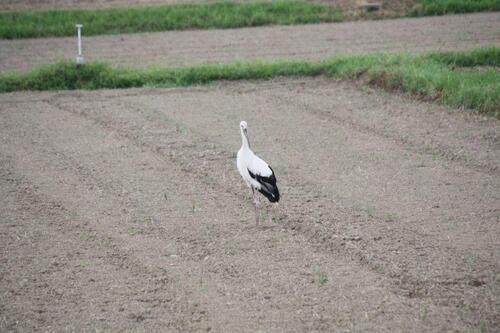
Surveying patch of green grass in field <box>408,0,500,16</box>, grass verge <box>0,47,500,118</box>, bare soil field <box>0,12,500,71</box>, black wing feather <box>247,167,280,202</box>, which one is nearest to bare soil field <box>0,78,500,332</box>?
black wing feather <box>247,167,280,202</box>

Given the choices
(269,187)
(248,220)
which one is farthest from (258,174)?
(248,220)

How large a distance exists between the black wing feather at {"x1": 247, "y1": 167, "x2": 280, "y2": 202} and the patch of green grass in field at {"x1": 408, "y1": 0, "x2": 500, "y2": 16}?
14815mm

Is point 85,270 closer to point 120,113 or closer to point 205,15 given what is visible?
point 120,113

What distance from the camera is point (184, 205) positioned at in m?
9.25

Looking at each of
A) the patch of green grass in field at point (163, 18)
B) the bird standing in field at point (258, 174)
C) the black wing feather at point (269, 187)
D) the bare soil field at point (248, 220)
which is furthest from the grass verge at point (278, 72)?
the black wing feather at point (269, 187)

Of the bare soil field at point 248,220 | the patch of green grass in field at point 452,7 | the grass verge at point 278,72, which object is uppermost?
the patch of green grass in field at point 452,7

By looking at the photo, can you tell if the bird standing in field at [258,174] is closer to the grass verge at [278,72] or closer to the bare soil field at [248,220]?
the bare soil field at [248,220]

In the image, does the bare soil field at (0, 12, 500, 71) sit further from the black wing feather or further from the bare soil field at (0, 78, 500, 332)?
the black wing feather

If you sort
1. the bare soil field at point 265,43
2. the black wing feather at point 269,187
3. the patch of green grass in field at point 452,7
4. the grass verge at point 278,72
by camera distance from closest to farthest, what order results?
the black wing feather at point 269,187 < the grass verge at point 278,72 < the bare soil field at point 265,43 < the patch of green grass in field at point 452,7

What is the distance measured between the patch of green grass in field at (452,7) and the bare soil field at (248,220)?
8781 millimetres

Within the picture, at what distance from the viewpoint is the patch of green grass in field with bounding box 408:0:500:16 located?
2183 cm

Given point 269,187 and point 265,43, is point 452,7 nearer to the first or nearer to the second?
point 265,43

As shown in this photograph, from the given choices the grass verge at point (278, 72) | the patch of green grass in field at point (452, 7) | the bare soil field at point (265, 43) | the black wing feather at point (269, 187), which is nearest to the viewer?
the black wing feather at point (269, 187)

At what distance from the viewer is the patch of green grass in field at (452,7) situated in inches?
859
